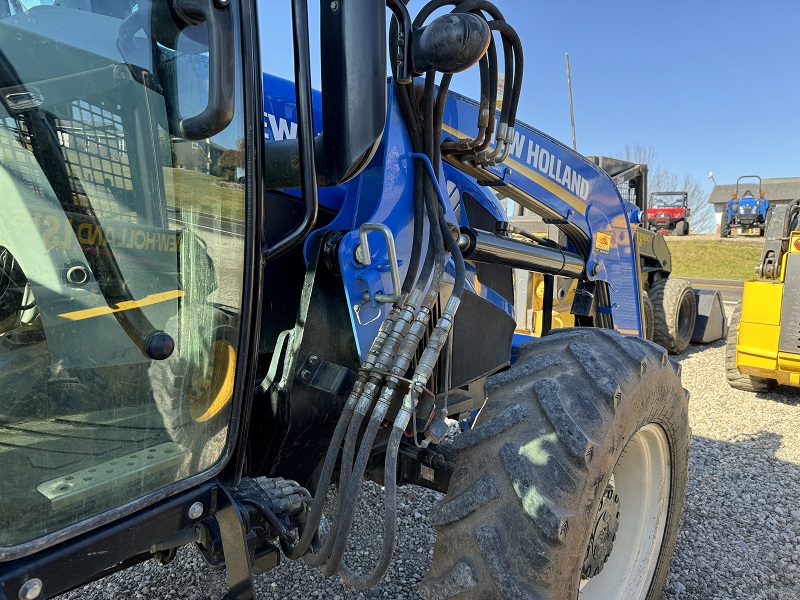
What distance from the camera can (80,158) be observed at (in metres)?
1.16

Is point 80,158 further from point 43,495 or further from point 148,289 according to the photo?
point 43,495

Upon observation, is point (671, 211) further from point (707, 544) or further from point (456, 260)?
point (456, 260)

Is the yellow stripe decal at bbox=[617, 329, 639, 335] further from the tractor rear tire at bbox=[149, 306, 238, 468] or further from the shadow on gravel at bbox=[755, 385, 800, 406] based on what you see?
the tractor rear tire at bbox=[149, 306, 238, 468]

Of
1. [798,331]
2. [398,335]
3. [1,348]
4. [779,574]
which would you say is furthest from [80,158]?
[798,331]

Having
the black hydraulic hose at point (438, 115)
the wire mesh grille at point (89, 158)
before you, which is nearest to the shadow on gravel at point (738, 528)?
the black hydraulic hose at point (438, 115)

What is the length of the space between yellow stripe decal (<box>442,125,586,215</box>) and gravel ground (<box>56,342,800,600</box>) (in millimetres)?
1635

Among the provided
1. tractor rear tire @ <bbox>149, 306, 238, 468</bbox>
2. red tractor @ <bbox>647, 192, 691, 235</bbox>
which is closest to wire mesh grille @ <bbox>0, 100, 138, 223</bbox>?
tractor rear tire @ <bbox>149, 306, 238, 468</bbox>

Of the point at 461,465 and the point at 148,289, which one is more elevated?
the point at 148,289

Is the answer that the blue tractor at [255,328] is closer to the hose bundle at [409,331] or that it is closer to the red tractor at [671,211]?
the hose bundle at [409,331]

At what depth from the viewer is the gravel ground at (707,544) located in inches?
93.8

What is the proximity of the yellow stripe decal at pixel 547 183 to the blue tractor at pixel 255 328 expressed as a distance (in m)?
0.43

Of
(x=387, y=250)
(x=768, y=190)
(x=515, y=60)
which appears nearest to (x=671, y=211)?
(x=768, y=190)

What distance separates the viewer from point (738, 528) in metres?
2.98

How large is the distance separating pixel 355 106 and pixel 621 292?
257 centimetres
